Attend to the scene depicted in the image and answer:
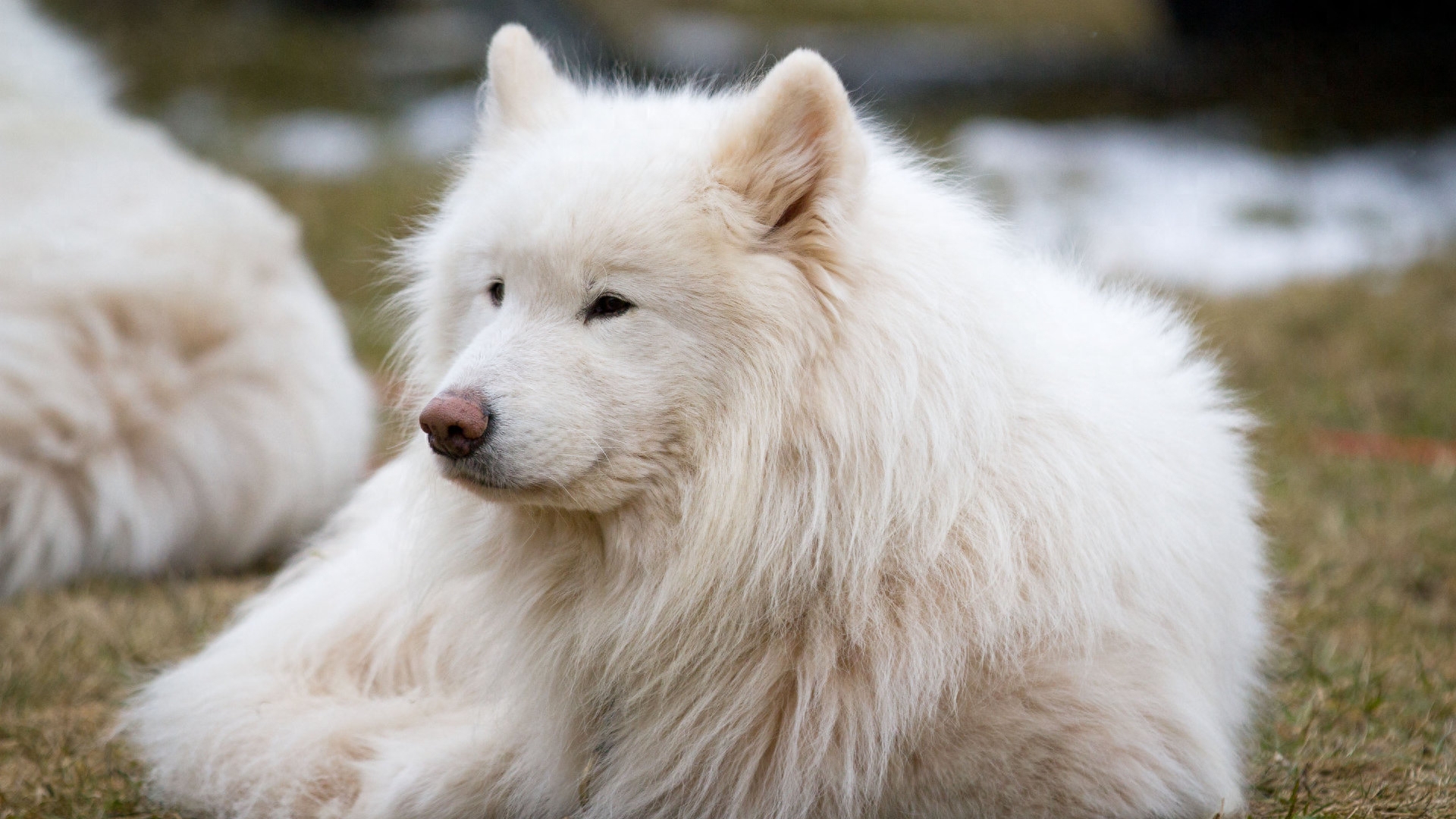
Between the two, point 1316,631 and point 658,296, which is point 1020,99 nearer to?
point 1316,631

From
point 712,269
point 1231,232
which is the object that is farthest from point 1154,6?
point 712,269

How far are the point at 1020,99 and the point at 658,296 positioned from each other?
10795 mm

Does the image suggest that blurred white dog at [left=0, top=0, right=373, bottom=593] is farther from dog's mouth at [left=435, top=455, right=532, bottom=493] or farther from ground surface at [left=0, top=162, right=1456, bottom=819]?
dog's mouth at [left=435, top=455, right=532, bottom=493]

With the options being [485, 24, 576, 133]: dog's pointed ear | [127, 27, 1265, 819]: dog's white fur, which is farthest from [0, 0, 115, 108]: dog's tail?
[127, 27, 1265, 819]: dog's white fur

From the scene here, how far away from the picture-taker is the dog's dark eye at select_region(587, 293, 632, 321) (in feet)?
7.64

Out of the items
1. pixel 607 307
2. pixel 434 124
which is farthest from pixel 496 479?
pixel 434 124

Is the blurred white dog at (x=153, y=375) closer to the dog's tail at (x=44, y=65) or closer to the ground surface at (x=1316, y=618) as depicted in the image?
the ground surface at (x=1316, y=618)

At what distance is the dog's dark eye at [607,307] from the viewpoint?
2330 mm

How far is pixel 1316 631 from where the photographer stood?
394cm

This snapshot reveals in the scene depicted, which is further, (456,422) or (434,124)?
(434,124)

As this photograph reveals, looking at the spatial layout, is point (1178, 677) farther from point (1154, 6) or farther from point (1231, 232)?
point (1154, 6)

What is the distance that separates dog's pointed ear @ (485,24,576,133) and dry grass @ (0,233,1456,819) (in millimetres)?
1640

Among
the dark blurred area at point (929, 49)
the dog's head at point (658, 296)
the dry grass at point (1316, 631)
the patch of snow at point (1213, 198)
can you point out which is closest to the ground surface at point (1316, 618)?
the dry grass at point (1316, 631)

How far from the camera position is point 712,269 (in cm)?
231
